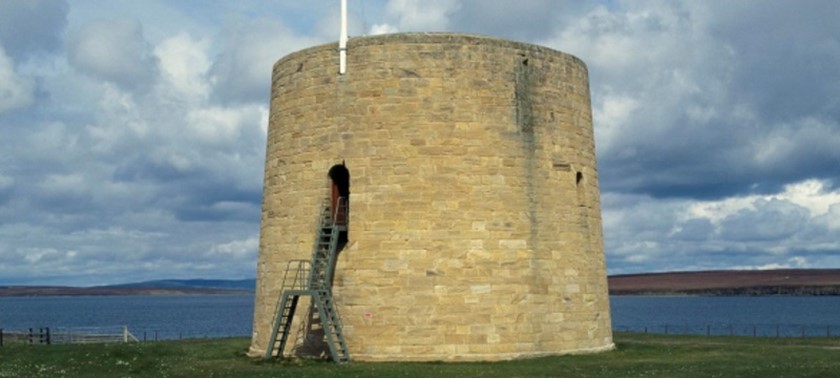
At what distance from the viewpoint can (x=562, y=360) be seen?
20.6 m

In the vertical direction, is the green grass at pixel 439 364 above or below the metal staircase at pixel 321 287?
below

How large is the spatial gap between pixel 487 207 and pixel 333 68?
15.2 feet

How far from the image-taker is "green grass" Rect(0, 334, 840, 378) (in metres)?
18.6

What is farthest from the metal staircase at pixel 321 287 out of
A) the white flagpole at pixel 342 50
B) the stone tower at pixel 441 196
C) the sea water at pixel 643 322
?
the sea water at pixel 643 322

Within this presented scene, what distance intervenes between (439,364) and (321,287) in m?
2.98

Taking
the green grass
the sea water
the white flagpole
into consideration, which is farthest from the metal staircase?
the sea water

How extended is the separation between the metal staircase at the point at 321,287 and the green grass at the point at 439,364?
58 cm

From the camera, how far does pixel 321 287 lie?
20.5m

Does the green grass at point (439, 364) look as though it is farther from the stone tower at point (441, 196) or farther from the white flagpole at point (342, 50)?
the white flagpole at point (342, 50)

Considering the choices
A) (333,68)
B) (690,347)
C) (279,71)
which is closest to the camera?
(333,68)

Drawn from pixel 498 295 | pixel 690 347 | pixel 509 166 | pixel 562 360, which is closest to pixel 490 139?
pixel 509 166

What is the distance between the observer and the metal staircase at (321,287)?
20.3 metres

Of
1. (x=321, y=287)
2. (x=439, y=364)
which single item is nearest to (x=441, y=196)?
(x=321, y=287)

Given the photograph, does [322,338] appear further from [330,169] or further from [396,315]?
[330,169]
